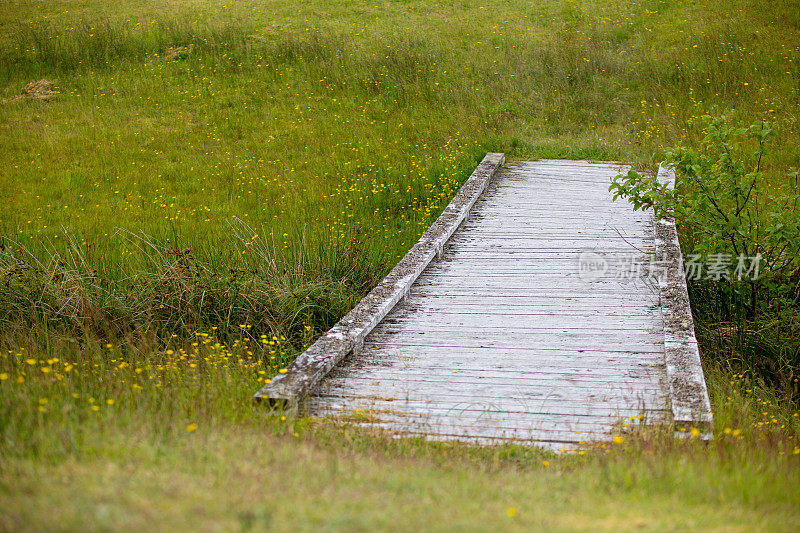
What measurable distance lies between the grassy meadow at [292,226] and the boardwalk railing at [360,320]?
31 centimetres

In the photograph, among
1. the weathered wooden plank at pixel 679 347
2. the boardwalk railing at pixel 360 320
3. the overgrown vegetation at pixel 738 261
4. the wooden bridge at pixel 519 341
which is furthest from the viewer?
the overgrown vegetation at pixel 738 261

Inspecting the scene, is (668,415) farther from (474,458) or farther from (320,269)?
(320,269)

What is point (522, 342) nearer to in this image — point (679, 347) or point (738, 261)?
point (679, 347)

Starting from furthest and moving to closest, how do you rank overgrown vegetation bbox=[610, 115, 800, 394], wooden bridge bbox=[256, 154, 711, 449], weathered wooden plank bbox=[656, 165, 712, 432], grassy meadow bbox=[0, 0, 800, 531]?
overgrown vegetation bbox=[610, 115, 800, 394] < wooden bridge bbox=[256, 154, 711, 449] < weathered wooden plank bbox=[656, 165, 712, 432] < grassy meadow bbox=[0, 0, 800, 531]

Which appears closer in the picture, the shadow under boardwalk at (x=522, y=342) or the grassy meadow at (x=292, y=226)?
the grassy meadow at (x=292, y=226)

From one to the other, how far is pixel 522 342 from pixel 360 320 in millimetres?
1320

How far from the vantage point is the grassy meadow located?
281 centimetres

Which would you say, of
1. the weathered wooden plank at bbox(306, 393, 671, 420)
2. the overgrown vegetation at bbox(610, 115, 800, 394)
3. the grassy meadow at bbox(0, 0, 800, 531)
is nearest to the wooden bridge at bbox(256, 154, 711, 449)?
the weathered wooden plank at bbox(306, 393, 671, 420)

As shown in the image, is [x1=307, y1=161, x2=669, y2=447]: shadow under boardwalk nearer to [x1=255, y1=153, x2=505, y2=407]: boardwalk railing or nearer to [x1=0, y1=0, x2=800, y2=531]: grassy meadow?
[x1=255, y1=153, x2=505, y2=407]: boardwalk railing

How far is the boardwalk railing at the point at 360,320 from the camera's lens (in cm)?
446

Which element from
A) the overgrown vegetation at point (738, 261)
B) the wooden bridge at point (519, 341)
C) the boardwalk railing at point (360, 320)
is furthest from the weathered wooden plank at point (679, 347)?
Answer: the boardwalk railing at point (360, 320)

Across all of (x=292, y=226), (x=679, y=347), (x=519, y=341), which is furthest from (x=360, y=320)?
(x=292, y=226)

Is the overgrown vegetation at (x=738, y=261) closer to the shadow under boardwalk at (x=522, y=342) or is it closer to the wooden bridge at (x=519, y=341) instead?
the wooden bridge at (x=519, y=341)

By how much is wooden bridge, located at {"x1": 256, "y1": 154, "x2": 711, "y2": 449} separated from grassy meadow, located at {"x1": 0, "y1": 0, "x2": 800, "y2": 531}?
14.6 inches
